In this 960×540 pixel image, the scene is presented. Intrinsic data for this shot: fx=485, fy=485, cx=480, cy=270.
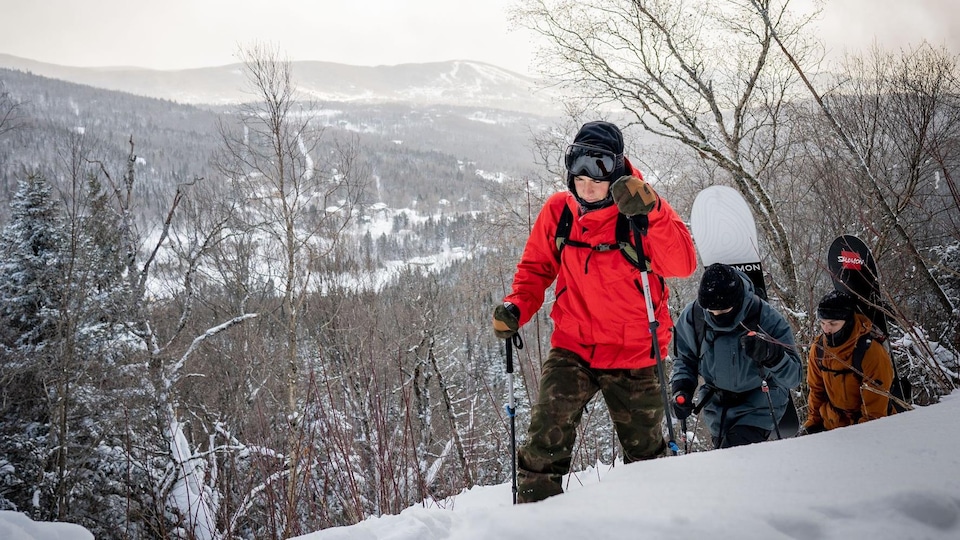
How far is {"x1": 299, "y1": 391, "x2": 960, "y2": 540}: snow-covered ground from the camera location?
1.01 meters

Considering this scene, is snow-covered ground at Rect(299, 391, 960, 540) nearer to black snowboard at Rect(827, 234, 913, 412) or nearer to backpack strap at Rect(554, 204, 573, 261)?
backpack strap at Rect(554, 204, 573, 261)

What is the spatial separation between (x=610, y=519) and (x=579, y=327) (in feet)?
3.87

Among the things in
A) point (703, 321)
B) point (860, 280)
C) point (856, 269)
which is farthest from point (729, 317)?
point (860, 280)

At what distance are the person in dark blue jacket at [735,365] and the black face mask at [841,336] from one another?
48 centimetres

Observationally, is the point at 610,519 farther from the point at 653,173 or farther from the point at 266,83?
the point at 653,173

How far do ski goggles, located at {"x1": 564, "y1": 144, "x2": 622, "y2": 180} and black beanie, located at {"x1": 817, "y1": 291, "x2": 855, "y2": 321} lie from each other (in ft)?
5.80

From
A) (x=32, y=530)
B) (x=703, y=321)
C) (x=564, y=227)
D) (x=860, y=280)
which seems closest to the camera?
(x=32, y=530)

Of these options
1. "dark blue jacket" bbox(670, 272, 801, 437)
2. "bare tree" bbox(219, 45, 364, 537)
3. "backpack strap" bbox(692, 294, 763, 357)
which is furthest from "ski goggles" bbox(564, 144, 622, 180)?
"bare tree" bbox(219, 45, 364, 537)

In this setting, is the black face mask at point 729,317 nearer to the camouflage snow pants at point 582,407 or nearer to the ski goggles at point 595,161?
the camouflage snow pants at point 582,407

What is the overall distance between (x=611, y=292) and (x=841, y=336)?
1.79 metres

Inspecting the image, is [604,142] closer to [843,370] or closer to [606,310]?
[606,310]

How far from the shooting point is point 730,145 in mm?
9891

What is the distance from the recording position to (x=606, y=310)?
2279 mm

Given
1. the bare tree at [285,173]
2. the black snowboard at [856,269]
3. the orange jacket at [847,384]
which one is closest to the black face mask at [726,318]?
the orange jacket at [847,384]
